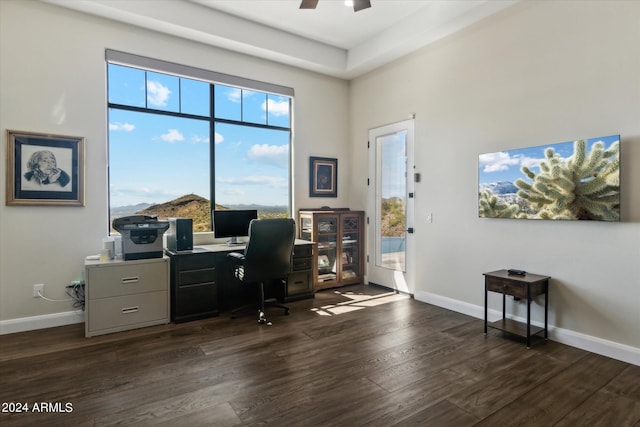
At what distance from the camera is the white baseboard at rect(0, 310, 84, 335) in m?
3.29

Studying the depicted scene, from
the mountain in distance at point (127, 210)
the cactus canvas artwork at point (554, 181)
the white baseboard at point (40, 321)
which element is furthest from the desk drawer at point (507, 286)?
the white baseboard at point (40, 321)

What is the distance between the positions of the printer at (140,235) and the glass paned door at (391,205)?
2.92m

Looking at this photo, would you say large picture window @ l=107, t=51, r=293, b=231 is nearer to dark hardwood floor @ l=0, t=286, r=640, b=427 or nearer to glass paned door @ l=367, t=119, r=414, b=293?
glass paned door @ l=367, t=119, r=414, b=293

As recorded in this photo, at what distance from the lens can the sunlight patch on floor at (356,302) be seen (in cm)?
401

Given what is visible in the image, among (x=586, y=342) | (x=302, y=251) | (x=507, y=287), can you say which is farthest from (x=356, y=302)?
(x=586, y=342)

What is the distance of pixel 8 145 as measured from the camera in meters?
3.25

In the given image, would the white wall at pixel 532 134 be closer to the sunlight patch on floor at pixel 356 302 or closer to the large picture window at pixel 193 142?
the sunlight patch on floor at pixel 356 302

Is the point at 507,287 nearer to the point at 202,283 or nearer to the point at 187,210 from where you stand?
the point at 202,283

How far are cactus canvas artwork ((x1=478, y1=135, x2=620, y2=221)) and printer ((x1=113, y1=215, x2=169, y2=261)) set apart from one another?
3.41m

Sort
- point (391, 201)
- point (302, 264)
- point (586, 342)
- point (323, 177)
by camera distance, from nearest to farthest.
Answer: point (586, 342) < point (302, 264) < point (391, 201) < point (323, 177)

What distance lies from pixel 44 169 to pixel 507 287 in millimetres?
4600

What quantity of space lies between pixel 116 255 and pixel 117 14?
98.8 inches

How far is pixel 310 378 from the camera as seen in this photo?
247 centimetres

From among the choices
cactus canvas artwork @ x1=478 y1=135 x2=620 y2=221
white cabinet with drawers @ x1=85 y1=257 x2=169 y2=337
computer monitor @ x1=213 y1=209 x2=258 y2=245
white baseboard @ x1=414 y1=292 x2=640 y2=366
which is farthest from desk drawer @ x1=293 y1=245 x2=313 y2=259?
cactus canvas artwork @ x1=478 y1=135 x2=620 y2=221
